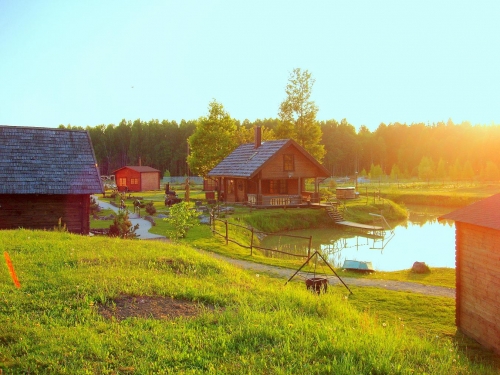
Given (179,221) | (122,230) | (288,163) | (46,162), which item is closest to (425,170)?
(288,163)

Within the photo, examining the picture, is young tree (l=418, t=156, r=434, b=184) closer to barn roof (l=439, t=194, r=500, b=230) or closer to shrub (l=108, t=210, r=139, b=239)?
shrub (l=108, t=210, r=139, b=239)

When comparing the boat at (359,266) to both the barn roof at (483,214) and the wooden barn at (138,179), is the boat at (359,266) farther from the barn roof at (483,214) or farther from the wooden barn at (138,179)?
the wooden barn at (138,179)

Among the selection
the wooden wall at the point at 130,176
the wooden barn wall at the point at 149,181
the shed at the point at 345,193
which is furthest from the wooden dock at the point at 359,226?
the wooden wall at the point at 130,176

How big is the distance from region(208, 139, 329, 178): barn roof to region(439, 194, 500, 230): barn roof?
24.6 metres

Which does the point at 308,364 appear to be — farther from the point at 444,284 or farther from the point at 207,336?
the point at 444,284

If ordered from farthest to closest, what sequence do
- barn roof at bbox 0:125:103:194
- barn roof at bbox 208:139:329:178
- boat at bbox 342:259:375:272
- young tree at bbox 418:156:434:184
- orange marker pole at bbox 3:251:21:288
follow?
young tree at bbox 418:156:434:184 → barn roof at bbox 208:139:329:178 → barn roof at bbox 0:125:103:194 → boat at bbox 342:259:375:272 → orange marker pole at bbox 3:251:21:288

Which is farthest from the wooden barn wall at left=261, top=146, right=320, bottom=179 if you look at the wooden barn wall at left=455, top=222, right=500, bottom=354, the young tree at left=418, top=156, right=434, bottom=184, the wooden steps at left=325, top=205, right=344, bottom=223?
the young tree at left=418, top=156, right=434, bottom=184

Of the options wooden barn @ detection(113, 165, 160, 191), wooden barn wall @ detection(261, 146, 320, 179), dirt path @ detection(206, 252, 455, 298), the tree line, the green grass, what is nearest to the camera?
the green grass

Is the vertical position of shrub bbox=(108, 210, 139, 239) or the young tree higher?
the young tree

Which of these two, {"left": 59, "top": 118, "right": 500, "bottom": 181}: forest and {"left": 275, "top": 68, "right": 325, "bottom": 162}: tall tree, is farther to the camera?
{"left": 59, "top": 118, "right": 500, "bottom": 181}: forest

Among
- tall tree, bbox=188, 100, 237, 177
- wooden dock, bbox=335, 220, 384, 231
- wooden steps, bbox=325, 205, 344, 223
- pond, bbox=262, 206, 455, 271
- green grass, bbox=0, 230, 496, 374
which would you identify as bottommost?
pond, bbox=262, 206, 455, 271

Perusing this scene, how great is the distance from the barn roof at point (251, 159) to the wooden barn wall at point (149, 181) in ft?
71.8

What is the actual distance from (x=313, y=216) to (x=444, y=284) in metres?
19.2

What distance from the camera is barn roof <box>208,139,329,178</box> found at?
123 feet
